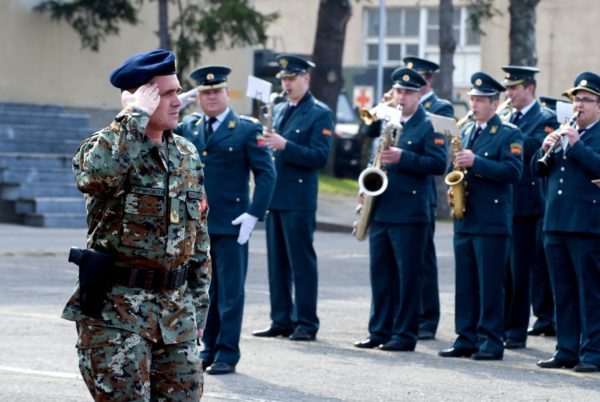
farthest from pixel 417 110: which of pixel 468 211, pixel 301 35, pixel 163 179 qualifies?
pixel 301 35

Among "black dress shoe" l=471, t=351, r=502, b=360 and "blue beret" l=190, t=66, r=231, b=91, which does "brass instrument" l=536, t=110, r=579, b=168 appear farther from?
"blue beret" l=190, t=66, r=231, b=91

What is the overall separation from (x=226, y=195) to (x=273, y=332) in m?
2.28

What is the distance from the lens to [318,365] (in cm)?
1091

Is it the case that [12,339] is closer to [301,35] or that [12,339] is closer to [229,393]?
[229,393]

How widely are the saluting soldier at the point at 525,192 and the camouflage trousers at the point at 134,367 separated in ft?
22.1

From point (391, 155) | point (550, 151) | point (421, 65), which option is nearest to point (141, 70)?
point (550, 151)

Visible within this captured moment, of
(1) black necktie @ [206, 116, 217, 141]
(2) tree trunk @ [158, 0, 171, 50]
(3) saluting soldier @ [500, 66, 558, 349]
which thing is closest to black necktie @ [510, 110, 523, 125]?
(3) saluting soldier @ [500, 66, 558, 349]

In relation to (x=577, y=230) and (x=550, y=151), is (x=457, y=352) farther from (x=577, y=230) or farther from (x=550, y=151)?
(x=550, y=151)

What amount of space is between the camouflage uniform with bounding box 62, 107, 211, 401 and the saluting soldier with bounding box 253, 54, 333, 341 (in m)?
6.02

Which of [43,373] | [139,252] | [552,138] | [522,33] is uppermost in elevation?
[522,33]

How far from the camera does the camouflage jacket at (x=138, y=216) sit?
20.3 ft

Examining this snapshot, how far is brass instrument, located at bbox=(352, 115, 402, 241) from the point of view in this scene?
1205cm

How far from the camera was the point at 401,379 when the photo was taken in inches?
408

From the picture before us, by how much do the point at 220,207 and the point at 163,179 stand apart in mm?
4108
